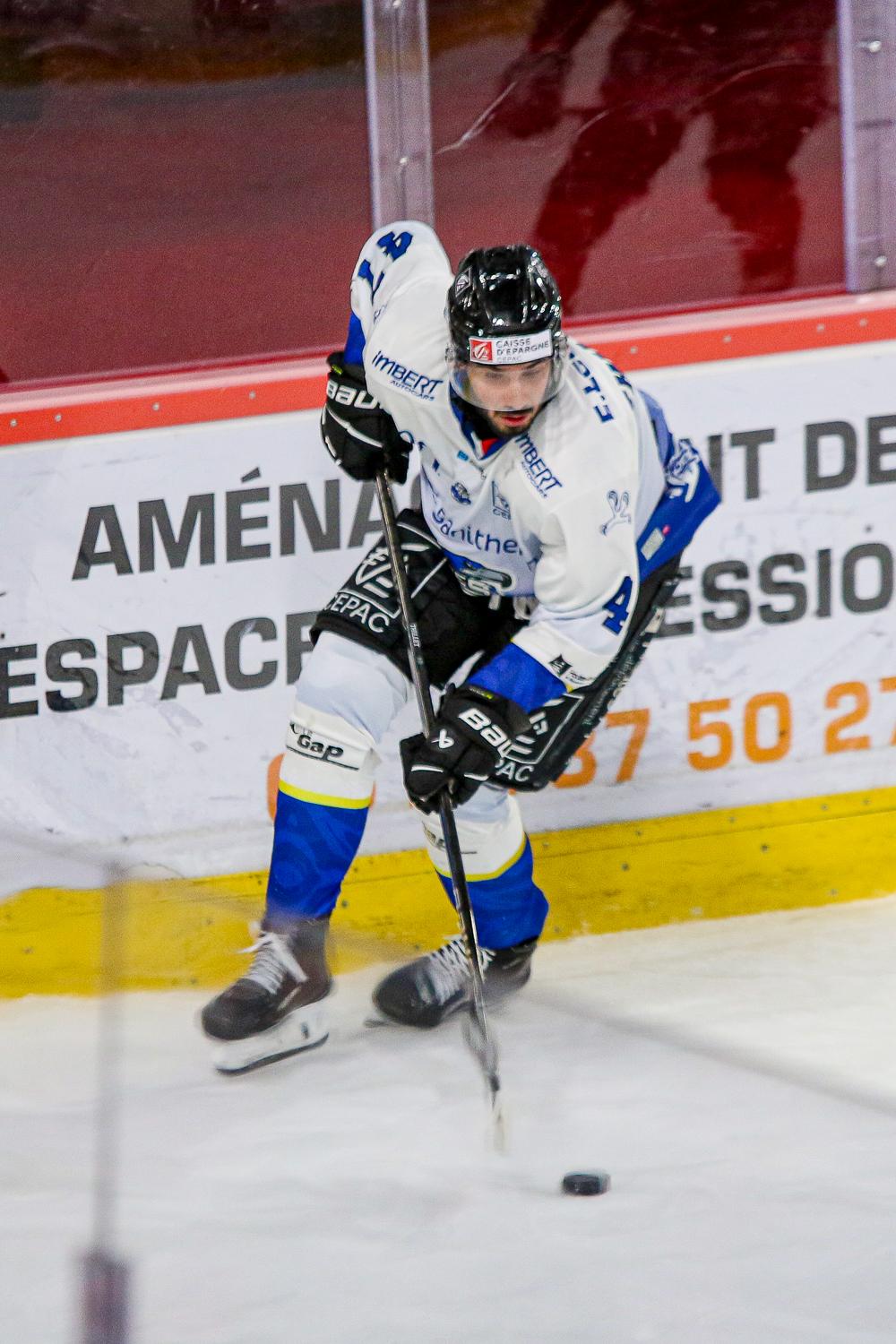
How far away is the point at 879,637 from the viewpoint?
3.68m

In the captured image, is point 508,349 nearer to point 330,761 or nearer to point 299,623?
point 330,761

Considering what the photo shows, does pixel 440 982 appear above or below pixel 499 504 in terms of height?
below

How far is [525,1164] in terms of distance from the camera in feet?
9.05

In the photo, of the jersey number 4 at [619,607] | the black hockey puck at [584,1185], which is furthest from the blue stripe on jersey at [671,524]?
the black hockey puck at [584,1185]

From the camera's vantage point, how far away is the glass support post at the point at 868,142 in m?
3.56

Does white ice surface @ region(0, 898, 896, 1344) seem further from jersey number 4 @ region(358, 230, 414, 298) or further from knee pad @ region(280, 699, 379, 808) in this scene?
jersey number 4 @ region(358, 230, 414, 298)

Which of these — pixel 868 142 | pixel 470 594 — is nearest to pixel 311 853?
pixel 470 594

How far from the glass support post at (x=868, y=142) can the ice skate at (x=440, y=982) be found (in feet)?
4.82

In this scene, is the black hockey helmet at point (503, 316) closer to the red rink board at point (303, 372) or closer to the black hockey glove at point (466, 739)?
the black hockey glove at point (466, 739)

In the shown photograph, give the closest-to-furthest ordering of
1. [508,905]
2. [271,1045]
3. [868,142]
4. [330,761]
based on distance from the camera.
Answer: [330,761], [271,1045], [508,905], [868,142]

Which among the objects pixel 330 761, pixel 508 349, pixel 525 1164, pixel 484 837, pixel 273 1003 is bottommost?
pixel 525 1164

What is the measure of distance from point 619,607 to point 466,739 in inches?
11.6

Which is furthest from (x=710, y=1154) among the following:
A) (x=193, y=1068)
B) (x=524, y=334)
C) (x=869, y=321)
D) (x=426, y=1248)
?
(x=869, y=321)

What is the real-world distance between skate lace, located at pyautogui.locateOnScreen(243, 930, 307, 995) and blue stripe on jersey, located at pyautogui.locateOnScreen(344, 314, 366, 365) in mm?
922
